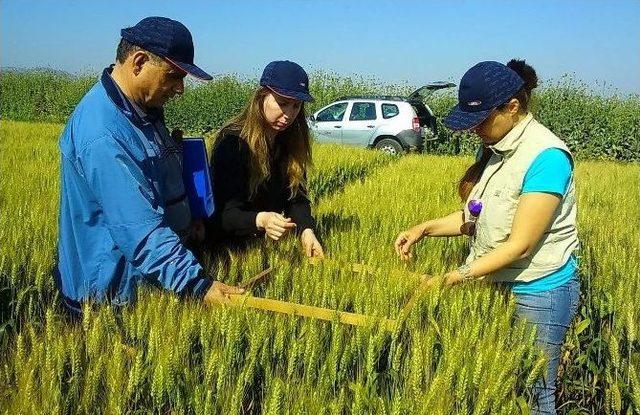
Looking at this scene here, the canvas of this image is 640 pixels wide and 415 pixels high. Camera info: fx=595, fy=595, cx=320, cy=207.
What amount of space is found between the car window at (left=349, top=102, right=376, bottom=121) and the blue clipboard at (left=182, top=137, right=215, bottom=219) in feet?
38.6

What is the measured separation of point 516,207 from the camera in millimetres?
2129

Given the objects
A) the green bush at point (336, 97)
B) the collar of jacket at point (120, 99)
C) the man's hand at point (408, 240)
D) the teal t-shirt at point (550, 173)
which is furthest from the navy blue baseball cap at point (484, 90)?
the green bush at point (336, 97)

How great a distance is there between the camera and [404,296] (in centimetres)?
213

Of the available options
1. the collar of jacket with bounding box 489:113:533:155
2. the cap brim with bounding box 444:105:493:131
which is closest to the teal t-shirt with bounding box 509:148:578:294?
the collar of jacket with bounding box 489:113:533:155

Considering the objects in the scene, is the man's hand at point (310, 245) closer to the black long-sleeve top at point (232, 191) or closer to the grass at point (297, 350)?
the grass at point (297, 350)

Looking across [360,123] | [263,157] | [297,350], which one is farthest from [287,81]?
[360,123]

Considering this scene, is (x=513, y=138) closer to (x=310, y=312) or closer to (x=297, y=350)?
(x=310, y=312)

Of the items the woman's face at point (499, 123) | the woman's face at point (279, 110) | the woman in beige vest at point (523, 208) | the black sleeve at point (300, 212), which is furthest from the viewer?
the black sleeve at point (300, 212)

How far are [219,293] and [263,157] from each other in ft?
3.40

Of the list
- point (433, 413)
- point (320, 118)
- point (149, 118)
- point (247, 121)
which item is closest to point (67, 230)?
point (149, 118)

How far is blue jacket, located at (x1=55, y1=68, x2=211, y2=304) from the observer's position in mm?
1839

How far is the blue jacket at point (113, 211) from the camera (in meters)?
1.84

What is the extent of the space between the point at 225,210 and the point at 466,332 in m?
1.39

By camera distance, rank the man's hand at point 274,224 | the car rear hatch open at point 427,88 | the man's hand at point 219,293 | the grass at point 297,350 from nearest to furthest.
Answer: the grass at point 297,350, the man's hand at point 219,293, the man's hand at point 274,224, the car rear hatch open at point 427,88
